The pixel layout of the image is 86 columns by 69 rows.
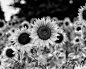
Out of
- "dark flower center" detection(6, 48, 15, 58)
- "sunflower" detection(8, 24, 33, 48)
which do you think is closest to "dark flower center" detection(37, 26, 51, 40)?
"sunflower" detection(8, 24, 33, 48)

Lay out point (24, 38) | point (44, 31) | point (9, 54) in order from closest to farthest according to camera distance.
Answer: point (44, 31) → point (24, 38) → point (9, 54)

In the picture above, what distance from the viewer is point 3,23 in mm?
6602

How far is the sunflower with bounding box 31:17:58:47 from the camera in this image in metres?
3.59

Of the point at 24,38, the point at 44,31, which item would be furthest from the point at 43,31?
the point at 24,38

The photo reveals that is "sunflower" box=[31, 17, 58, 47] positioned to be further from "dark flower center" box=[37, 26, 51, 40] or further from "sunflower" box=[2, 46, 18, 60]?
"sunflower" box=[2, 46, 18, 60]

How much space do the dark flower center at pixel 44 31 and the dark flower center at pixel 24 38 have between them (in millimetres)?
266

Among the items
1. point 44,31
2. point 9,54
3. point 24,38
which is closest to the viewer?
point 44,31

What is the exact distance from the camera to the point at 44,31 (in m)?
3.58

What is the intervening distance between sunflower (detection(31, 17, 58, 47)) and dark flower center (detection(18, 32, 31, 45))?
0.78 feet

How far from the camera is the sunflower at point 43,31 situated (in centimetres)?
359

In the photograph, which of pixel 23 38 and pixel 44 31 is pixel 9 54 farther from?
pixel 44 31

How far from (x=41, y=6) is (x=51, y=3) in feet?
1.05

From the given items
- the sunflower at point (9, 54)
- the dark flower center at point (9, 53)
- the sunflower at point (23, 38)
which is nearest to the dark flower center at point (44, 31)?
the sunflower at point (23, 38)

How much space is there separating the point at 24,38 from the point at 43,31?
37 cm
